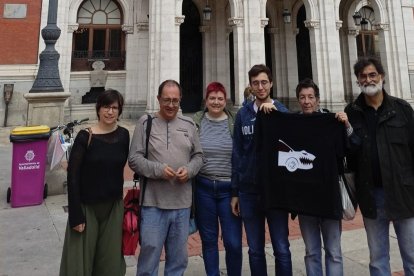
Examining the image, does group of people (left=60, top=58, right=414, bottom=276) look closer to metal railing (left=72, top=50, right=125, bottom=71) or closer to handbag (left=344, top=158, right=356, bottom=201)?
handbag (left=344, top=158, right=356, bottom=201)

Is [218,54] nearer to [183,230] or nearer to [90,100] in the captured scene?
[90,100]

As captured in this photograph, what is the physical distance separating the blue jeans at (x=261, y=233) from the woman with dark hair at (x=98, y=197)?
3.94 feet

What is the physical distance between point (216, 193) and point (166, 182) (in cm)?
57

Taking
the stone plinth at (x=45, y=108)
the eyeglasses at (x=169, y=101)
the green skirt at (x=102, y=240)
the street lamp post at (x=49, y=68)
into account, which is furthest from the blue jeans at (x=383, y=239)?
the street lamp post at (x=49, y=68)

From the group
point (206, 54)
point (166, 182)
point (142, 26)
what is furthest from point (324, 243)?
point (206, 54)

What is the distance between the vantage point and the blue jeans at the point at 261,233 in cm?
307

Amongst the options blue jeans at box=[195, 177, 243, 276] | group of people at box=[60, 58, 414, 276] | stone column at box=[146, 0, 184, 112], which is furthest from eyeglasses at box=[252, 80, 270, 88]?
stone column at box=[146, 0, 184, 112]

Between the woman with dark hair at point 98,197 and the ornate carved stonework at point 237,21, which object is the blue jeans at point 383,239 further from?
the ornate carved stonework at point 237,21

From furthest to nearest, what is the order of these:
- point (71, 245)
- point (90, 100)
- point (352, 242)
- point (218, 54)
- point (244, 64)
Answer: point (218, 54), point (90, 100), point (244, 64), point (352, 242), point (71, 245)

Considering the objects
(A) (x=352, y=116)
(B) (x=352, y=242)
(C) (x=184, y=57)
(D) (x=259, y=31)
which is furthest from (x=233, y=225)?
(C) (x=184, y=57)

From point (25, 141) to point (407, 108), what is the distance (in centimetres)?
611

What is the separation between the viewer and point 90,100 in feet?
56.5

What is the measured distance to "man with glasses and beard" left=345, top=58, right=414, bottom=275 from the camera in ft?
9.15

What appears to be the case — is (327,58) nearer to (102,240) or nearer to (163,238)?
(163,238)
